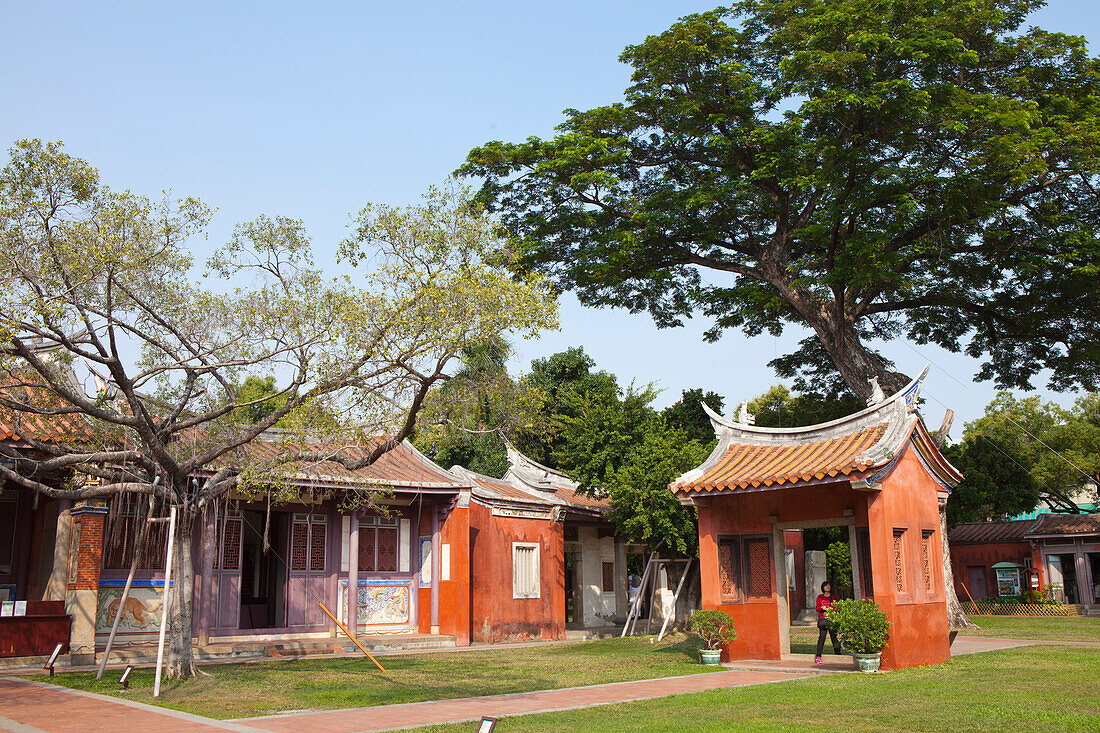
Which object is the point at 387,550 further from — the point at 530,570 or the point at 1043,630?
the point at 1043,630

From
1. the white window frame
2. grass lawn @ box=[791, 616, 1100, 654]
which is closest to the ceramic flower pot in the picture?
grass lawn @ box=[791, 616, 1100, 654]

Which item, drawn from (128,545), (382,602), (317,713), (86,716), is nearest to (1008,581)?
(382,602)

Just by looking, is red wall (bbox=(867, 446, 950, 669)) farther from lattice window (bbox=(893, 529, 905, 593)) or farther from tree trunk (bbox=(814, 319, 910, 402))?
tree trunk (bbox=(814, 319, 910, 402))

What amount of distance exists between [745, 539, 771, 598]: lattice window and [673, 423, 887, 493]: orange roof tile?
118 cm

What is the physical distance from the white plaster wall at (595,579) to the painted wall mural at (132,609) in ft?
36.9

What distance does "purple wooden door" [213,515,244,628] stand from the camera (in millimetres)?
16094

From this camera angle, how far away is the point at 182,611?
11.0 m

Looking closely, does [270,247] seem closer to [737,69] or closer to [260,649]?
[260,649]

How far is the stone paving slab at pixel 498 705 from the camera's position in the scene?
25.3ft

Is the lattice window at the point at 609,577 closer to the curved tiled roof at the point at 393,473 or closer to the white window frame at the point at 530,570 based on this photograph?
the white window frame at the point at 530,570

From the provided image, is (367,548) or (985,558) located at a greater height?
(367,548)

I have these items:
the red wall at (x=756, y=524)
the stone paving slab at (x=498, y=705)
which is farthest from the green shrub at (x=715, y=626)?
the stone paving slab at (x=498, y=705)

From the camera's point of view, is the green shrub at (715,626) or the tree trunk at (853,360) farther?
the tree trunk at (853,360)

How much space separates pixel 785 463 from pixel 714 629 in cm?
273
